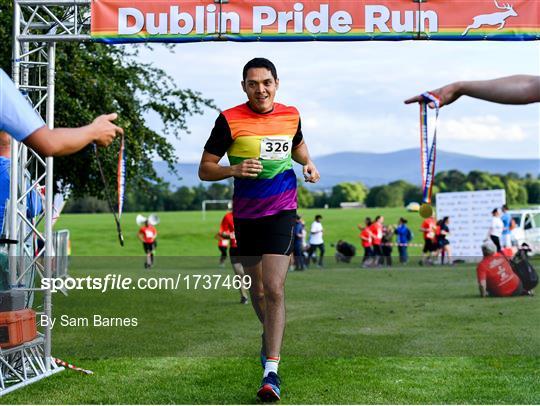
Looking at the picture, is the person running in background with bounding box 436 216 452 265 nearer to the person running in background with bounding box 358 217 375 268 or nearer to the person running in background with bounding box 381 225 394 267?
the person running in background with bounding box 381 225 394 267

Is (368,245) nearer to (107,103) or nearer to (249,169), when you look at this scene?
(107,103)

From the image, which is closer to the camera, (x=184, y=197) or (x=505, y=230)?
(x=505, y=230)

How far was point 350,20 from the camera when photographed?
8711 millimetres

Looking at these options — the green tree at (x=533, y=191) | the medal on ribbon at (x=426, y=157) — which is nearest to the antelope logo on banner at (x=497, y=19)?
the medal on ribbon at (x=426, y=157)

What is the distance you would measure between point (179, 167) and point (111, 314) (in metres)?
11.8

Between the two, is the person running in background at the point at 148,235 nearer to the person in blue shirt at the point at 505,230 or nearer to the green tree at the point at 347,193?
the person in blue shirt at the point at 505,230

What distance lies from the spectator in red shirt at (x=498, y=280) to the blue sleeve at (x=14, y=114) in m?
13.2

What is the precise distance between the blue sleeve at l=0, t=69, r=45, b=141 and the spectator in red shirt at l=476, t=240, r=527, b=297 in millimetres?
13243

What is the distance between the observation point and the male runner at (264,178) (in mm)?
7219

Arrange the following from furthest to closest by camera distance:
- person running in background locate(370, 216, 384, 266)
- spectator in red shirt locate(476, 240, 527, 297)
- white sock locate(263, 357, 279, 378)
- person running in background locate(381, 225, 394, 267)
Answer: person running in background locate(381, 225, 394, 267)
person running in background locate(370, 216, 384, 266)
spectator in red shirt locate(476, 240, 527, 297)
white sock locate(263, 357, 279, 378)

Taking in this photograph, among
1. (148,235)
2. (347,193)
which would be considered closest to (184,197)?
(347,193)

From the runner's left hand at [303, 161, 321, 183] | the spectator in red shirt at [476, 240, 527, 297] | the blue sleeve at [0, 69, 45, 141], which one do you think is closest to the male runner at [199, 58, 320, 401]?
the runner's left hand at [303, 161, 321, 183]

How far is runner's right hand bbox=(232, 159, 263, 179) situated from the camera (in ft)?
22.6

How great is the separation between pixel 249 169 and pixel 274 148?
47cm
